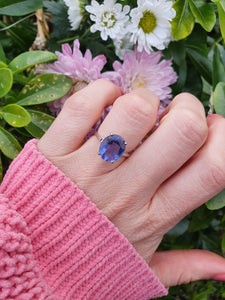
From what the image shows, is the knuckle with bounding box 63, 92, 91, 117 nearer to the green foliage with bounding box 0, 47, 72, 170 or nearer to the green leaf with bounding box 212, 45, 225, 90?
the green foliage with bounding box 0, 47, 72, 170

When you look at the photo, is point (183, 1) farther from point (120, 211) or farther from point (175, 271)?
point (175, 271)

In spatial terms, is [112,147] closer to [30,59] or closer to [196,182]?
[196,182]

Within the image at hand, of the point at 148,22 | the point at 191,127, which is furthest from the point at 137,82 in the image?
the point at 191,127

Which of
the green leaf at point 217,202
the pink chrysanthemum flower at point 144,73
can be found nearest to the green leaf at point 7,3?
the pink chrysanthemum flower at point 144,73

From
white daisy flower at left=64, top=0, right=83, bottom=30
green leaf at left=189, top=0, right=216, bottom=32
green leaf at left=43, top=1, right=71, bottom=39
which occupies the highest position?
green leaf at left=189, top=0, right=216, bottom=32

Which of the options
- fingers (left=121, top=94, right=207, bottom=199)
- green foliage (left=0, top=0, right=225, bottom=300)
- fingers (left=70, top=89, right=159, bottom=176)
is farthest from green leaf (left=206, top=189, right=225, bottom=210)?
fingers (left=70, top=89, right=159, bottom=176)

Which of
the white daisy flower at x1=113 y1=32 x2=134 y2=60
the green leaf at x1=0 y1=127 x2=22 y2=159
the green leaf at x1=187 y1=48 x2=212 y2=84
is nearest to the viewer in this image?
the green leaf at x1=0 y1=127 x2=22 y2=159
